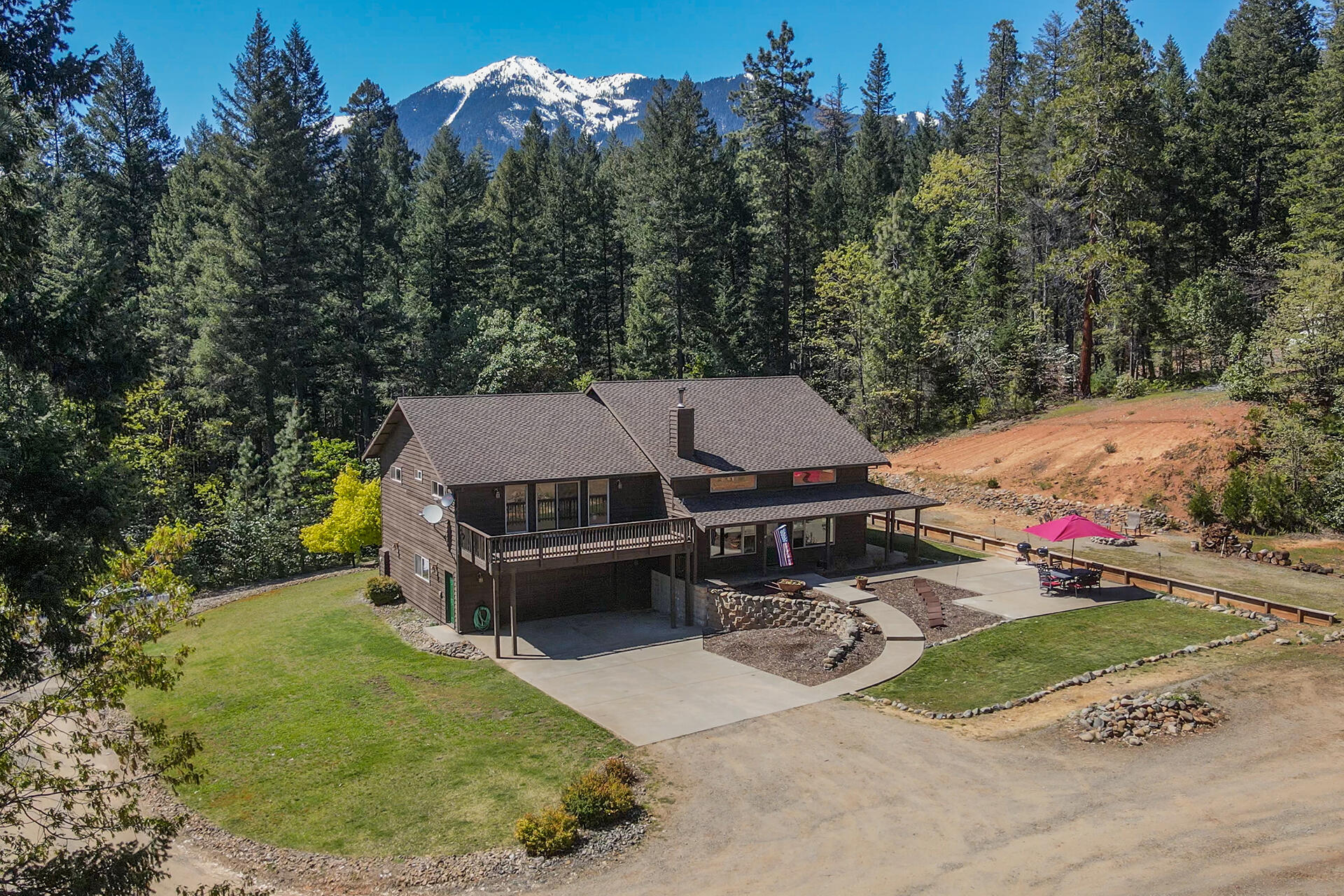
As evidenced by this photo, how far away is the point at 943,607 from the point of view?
91.7 ft

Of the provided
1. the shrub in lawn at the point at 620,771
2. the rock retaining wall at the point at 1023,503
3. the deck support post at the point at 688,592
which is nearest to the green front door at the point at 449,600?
the deck support post at the point at 688,592

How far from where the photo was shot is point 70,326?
13.6 m

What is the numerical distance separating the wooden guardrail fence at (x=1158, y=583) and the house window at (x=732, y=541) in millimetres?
7595

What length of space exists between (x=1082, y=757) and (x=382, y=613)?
21290 millimetres

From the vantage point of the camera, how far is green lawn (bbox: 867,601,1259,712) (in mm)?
21719

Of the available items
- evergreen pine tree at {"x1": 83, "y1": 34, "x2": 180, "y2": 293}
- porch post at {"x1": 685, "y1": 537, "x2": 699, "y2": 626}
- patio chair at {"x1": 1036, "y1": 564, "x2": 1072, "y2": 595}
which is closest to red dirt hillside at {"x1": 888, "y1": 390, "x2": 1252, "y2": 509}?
patio chair at {"x1": 1036, "y1": 564, "x2": 1072, "y2": 595}

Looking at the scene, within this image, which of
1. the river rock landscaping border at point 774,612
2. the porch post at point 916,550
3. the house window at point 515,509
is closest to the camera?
A: the river rock landscaping border at point 774,612

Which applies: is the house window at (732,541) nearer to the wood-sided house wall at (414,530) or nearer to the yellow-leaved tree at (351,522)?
the wood-sided house wall at (414,530)

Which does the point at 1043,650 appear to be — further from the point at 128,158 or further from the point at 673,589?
the point at 128,158

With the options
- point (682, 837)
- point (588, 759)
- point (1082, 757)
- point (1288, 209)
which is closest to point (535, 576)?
point (588, 759)

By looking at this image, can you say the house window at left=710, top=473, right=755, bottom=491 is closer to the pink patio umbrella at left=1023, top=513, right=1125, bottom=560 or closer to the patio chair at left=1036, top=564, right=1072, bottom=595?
the pink patio umbrella at left=1023, top=513, right=1125, bottom=560

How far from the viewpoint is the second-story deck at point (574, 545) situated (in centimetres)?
2531

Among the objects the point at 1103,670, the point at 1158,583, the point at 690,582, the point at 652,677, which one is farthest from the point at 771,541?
the point at 1158,583

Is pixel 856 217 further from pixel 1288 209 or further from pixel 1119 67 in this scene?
pixel 1288 209
